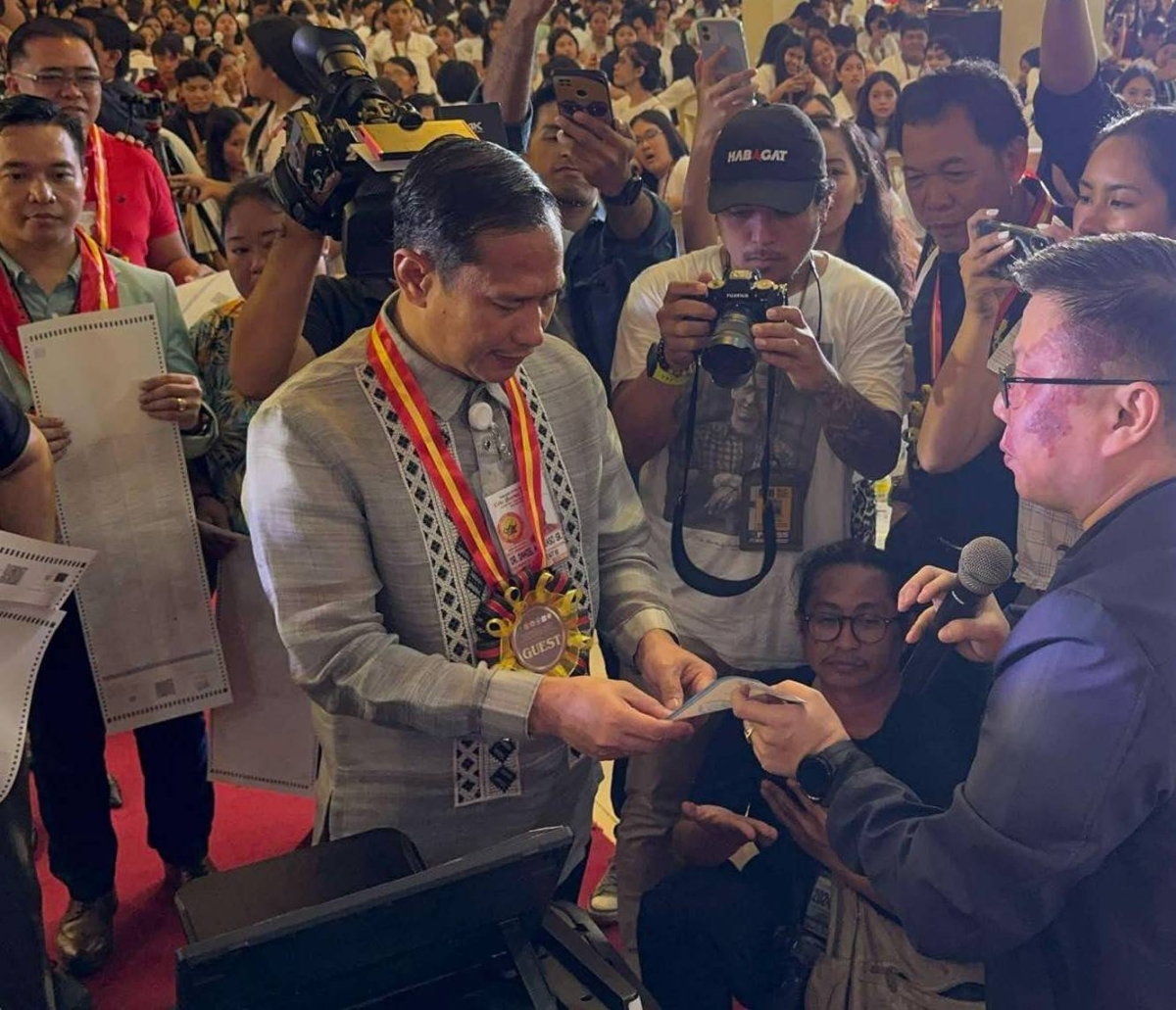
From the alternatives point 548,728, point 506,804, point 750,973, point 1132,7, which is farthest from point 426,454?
point 1132,7

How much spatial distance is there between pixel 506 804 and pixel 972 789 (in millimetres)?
602

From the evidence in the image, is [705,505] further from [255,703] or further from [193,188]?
[193,188]

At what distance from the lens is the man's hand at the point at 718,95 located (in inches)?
92.9

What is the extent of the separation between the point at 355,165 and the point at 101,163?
1441 millimetres

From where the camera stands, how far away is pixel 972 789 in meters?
1.17

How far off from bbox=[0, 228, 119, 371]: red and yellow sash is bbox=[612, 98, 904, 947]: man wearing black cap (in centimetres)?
95

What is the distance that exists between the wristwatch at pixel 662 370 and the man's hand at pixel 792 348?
13 cm

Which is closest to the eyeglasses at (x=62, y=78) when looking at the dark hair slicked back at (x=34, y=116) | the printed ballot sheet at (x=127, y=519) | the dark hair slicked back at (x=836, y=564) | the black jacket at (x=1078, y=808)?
the dark hair slicked back at (x=34, y=116)

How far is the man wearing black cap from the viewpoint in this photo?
6.63ft

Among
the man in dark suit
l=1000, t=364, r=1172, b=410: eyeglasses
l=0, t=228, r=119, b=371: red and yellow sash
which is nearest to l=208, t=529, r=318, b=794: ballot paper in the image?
l=0, t=228, r=119, b=371: red and yellow sash

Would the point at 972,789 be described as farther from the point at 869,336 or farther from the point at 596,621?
the point at 869,336

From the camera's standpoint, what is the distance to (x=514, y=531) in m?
1.47

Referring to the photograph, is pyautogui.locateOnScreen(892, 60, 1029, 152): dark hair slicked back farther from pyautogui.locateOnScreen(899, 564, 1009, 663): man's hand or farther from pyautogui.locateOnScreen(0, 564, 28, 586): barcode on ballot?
pyautogui.locateOnScreen(0, 564, 28, 586): barcode on ballot

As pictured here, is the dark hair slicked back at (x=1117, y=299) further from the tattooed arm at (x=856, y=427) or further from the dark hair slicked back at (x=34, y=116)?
the dark hair slicked back at (x=34, y=116)
